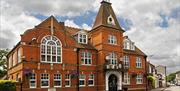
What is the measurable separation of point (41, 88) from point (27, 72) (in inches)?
104

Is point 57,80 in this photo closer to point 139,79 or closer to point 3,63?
point 139,79

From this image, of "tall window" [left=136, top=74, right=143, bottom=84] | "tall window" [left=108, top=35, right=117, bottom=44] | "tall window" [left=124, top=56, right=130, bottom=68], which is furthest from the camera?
"tall window" [left=136, top=74, right=143, bottom=84]

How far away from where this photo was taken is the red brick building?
31.3 metres

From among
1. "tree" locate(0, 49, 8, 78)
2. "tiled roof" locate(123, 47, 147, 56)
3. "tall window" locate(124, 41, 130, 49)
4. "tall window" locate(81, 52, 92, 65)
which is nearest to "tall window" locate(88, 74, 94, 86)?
"tall window" locate(81, 52, 92, 65)

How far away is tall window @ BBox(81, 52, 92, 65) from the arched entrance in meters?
4.28

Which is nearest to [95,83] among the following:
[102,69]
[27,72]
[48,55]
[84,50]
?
[102,69]

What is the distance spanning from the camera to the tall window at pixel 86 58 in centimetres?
3625

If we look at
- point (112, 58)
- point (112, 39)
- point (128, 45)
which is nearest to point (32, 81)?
point (112, 58)

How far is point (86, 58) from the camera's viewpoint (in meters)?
36.8

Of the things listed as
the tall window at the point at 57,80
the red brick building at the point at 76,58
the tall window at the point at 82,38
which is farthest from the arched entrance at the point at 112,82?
the tall window at the point at 57,80

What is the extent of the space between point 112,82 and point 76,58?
7.32m

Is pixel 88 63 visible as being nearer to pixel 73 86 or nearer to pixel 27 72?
pixel 73 86

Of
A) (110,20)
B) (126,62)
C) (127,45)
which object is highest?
(110,20)

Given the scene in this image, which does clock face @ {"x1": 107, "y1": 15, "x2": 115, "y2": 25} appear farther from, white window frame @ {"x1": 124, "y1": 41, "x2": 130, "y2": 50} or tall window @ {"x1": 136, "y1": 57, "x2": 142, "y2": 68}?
tall window @ {"x1": 136, "y1": 57, "x2": 142, "y2": 68}
